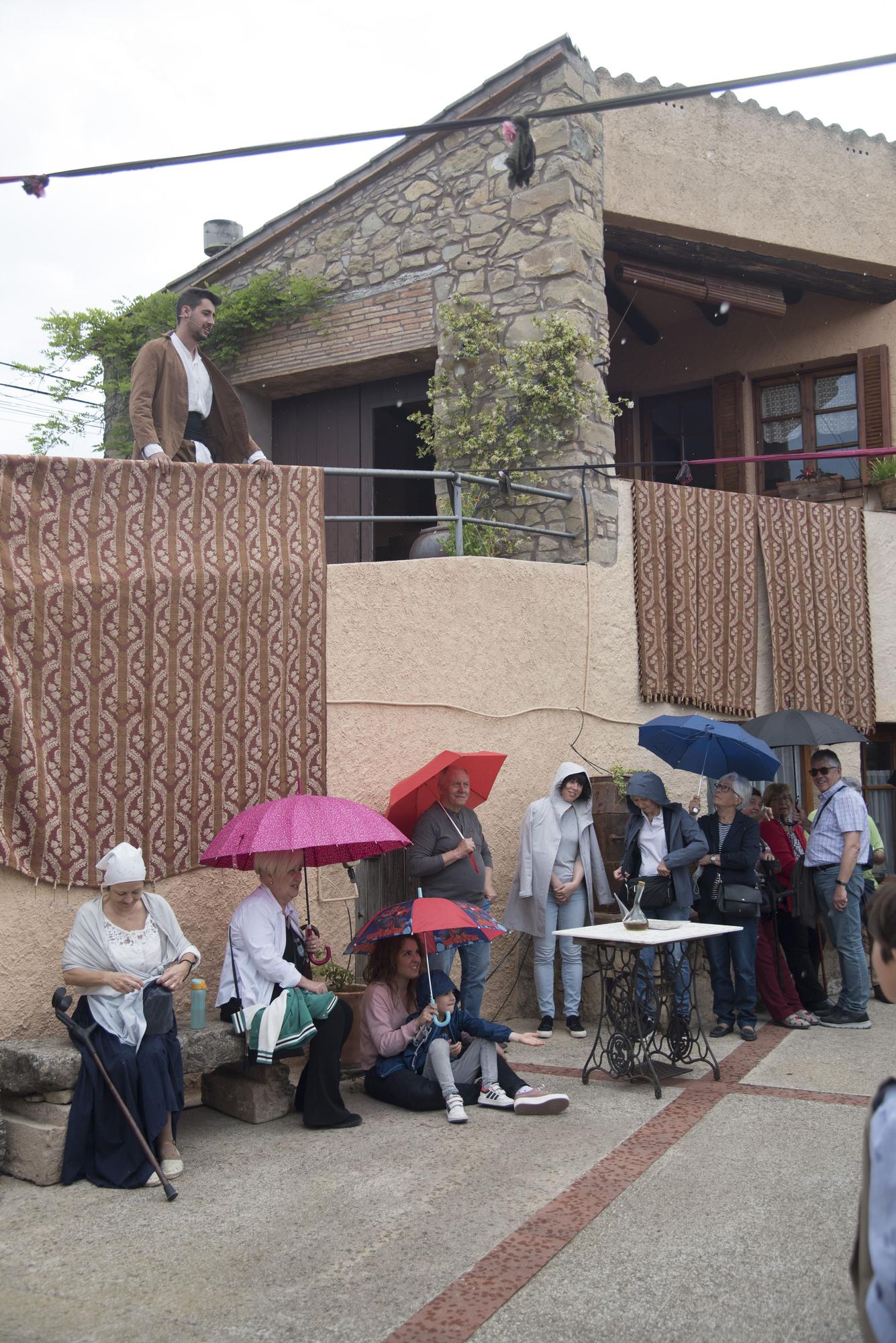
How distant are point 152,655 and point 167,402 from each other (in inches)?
68.6

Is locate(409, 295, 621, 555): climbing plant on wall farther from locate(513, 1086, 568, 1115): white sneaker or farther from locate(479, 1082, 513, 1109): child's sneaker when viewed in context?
locate(513, 1086, 568, 1115): white sneaker

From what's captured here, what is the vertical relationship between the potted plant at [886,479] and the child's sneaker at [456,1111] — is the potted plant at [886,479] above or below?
above

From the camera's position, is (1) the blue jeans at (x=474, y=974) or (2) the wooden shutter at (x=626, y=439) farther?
(2) the wooden shutter at (x=626, y=439)

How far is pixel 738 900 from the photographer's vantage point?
759 centimetres

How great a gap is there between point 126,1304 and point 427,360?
8601mm

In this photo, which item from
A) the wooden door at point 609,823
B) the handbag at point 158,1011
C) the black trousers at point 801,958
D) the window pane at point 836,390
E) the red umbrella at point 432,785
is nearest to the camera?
the handbag at point 158,1011

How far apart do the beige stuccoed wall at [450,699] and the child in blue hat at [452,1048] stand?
4.09 feet

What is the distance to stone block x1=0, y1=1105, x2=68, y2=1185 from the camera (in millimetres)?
4992

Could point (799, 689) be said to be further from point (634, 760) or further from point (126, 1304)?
point (126, 1304)

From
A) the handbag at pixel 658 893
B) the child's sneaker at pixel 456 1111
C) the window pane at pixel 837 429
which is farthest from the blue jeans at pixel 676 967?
the window pane at pixel 837 429

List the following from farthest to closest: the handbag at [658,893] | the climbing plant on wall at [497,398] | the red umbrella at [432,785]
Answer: the climbing plant on wall at [497,398] < the handbag at [658,893] < the red umbrella at [432,785]

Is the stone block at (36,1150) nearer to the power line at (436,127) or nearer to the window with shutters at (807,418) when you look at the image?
the power line at (436,127)

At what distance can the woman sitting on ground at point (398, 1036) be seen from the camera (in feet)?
19.6

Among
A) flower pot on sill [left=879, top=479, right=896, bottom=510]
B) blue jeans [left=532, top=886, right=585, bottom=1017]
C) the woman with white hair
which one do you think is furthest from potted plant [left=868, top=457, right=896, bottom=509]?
blue jeans [left=532, top=886, right=585, bottom=1017]
